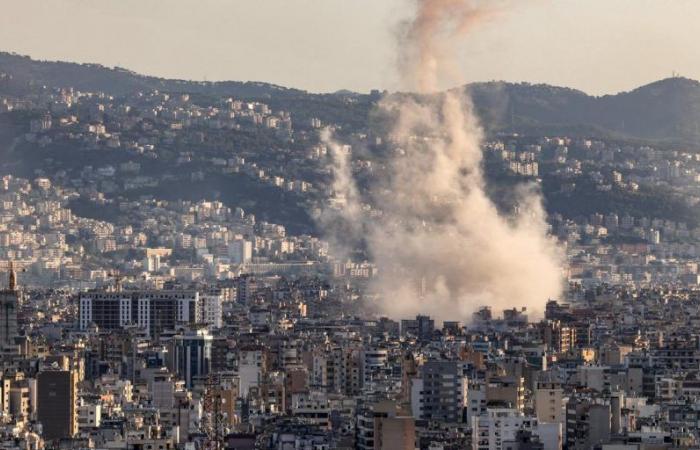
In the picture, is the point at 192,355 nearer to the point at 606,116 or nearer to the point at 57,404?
the point at 57,404

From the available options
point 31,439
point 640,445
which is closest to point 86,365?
point 31,439

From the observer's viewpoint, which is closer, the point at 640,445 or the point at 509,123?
the point at 640,445

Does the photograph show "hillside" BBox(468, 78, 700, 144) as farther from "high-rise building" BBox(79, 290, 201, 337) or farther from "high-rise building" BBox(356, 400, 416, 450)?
"high-rise building" BBox(356, 400, 416, 450)

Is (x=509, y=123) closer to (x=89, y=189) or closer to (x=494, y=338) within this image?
(x=89, y=189)

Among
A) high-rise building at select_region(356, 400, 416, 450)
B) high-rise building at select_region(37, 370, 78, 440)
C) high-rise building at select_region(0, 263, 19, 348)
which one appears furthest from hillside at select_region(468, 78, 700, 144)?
high-rise building at select_region(356, 400, 416, 450)

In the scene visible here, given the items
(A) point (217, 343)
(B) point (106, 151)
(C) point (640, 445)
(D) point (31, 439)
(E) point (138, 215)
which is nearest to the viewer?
(C) point (640, 445)

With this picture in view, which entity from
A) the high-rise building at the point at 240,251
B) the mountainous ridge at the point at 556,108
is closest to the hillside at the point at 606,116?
the mountainous ridge at the point at 556,108

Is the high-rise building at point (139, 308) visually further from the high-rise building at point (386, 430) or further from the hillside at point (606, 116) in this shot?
the hillside at point (606, 116)

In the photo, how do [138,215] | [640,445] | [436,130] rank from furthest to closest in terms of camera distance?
[138,215], [436,130], [640,445]
